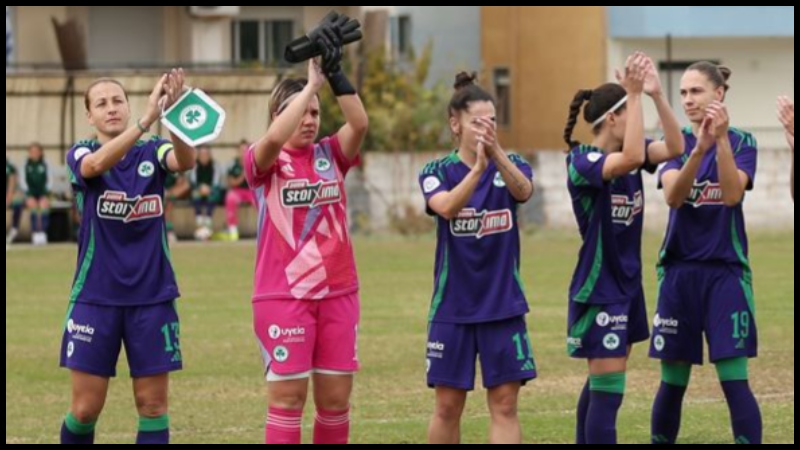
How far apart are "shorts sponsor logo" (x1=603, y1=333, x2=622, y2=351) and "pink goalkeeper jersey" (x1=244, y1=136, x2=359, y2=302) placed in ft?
Answer: 5.23

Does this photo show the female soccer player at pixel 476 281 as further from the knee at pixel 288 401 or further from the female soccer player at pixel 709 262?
the female soccer player at pixel 709 262

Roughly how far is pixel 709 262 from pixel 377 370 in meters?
6.18

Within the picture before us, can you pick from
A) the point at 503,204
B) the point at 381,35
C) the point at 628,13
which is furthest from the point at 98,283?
the point at 628,13

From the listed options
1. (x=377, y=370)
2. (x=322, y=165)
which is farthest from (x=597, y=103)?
(x=377, y=370)

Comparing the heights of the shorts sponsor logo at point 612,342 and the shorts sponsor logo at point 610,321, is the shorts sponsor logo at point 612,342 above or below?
below

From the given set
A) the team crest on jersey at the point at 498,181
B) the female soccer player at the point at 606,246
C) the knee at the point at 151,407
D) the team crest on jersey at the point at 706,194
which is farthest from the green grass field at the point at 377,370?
the team crest on jersey at the point at 498,181

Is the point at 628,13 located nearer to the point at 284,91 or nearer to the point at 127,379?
the point at 127,379

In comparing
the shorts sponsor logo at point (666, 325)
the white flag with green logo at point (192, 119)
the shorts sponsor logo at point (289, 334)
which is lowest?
the shorts sponsor logo at point (666, 325)

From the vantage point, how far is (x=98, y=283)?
997 centimetres

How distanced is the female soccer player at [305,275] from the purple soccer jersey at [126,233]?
2.08 ft

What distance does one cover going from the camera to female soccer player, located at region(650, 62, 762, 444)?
1024cm

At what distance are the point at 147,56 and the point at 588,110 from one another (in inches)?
1305

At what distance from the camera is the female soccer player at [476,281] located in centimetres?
948

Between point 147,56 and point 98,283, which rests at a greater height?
point 147,56
